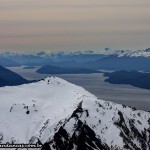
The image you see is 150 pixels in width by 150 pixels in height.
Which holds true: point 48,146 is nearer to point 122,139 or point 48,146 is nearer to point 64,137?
point 64,137

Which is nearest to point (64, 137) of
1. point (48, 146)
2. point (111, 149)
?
point (48, 146)

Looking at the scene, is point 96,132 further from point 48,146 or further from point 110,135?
point 48,146

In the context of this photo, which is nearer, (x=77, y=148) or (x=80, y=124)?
(x=77, y=148)

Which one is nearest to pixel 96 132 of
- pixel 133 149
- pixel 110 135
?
pixel 110 135

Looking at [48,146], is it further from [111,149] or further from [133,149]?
[133,149]

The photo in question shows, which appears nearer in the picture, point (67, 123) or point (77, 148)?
point (77, 148)

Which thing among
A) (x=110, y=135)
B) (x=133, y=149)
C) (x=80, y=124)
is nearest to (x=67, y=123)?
(x=80, y=124)
